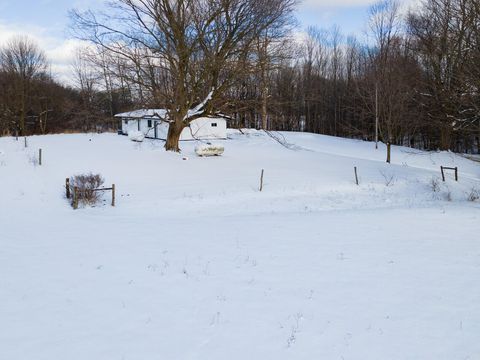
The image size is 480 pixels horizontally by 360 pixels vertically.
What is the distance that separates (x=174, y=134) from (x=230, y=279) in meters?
21.7

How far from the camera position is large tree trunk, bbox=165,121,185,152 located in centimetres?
2744

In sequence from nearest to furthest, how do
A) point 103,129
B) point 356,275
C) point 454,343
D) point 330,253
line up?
point 454,343 < point 356,275 < point 330,253 < point 103,129

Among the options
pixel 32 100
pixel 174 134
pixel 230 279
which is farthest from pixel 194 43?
pixel 32 100

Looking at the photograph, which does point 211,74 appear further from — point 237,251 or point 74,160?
point 237,251

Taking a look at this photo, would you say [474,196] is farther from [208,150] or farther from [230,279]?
[208,150]

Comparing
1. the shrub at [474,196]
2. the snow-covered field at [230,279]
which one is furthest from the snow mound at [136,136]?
the shrub at [474,196]

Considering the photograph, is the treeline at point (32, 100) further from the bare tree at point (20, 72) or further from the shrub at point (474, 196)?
the shrub at point (474, 196)

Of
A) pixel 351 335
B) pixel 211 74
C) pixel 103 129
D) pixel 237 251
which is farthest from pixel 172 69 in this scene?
pixel 103 129

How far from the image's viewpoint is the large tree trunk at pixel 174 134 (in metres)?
27.4

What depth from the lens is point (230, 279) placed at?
7754 mm

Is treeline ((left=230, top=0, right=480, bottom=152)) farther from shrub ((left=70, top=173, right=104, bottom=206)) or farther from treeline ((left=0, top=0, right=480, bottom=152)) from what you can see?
shrub ((left=70, top=173, right=104, bottom=206))

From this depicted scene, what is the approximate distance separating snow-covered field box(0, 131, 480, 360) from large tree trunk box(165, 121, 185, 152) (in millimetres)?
10219

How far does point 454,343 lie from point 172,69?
23.0m

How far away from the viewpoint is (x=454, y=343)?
543 centimetres
